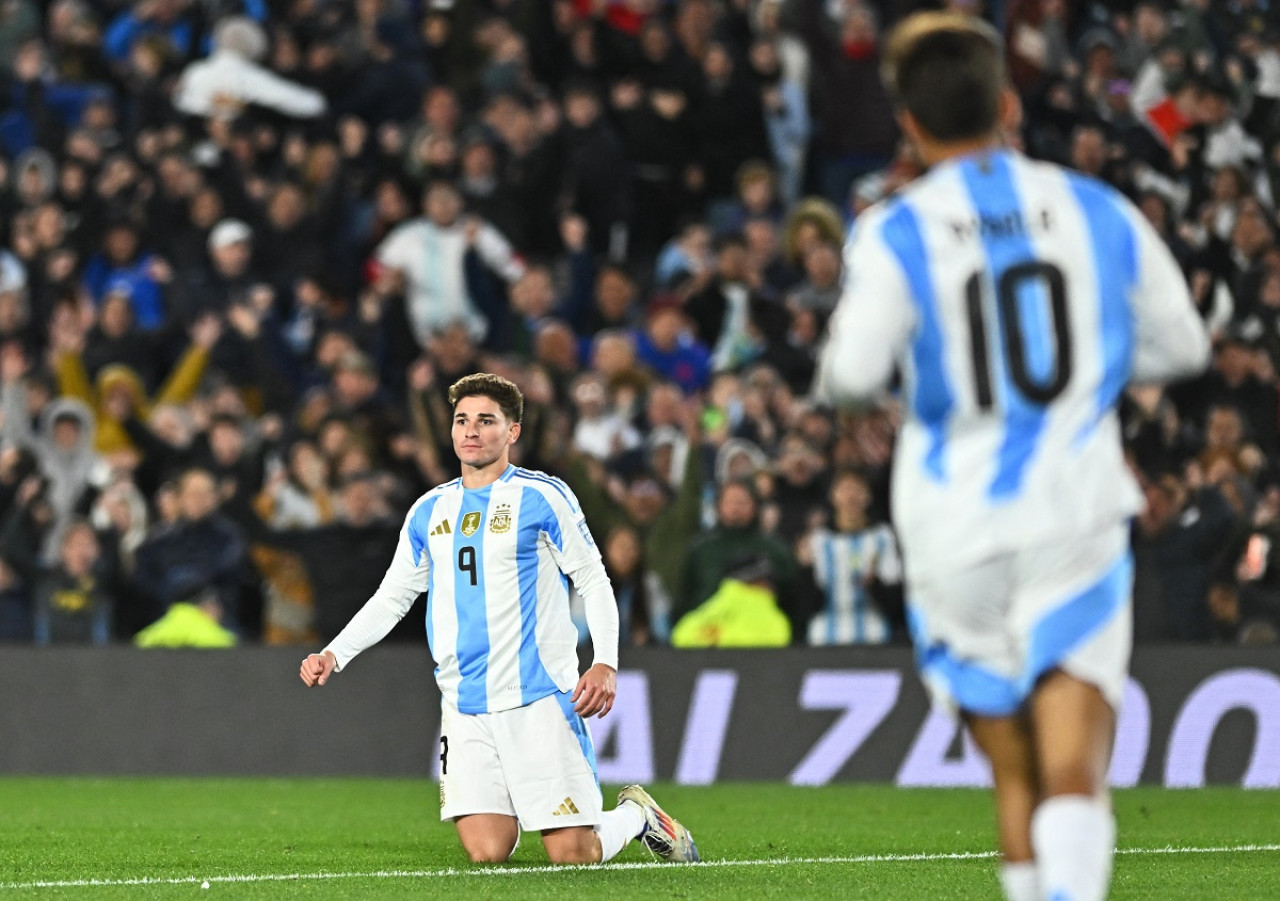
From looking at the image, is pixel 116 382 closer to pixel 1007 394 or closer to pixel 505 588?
pixel 505 588

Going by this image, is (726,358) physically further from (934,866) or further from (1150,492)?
(934,866)

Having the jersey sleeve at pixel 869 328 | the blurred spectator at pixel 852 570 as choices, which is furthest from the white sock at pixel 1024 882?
the blurred spectator at pixel 852 570

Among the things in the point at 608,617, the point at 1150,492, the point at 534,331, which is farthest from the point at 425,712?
the point at 608,617

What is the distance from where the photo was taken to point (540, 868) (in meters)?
8.09

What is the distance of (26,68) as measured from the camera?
17625mm

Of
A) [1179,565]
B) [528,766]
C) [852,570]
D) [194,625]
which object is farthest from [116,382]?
[528,766]

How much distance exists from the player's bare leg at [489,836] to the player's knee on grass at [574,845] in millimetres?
164

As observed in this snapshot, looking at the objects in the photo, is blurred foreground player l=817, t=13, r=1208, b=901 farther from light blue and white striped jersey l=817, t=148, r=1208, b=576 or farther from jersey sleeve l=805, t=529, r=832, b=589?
jersey sleeve l=805, t=529, r=832, b=589

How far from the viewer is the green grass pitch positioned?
7457 millimetres

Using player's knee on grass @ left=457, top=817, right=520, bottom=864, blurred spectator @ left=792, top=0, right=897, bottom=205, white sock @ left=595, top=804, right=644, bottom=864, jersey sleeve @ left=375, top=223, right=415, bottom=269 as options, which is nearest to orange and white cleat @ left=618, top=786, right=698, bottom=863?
white sock @ left=595, top=804, right=644, bottom=864

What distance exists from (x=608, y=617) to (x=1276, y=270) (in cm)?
770

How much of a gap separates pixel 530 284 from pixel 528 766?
755cm

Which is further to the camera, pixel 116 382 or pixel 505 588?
pixel 116 382

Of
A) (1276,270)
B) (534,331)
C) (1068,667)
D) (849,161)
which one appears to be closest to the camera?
(1068,667)
